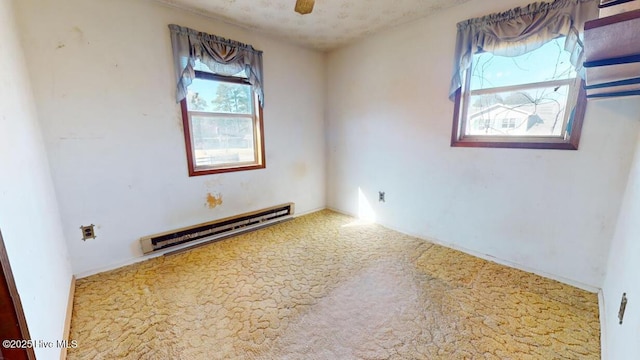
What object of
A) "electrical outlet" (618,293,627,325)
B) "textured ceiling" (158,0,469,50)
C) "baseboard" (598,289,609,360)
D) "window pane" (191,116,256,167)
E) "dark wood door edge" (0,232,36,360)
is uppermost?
"textured ceiling" (158,0,469,50)

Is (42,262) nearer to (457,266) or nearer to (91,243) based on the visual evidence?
(91,243)

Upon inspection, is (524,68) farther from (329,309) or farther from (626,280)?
(329,309)

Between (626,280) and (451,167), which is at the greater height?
(451,167)

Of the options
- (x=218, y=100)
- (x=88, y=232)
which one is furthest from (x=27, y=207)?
(x=218, y=100)

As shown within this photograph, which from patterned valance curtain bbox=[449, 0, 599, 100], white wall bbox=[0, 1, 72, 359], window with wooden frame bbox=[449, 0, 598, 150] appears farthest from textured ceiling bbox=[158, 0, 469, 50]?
white wall bbox=[0, 1, 72, 359]

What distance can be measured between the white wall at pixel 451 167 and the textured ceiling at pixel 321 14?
19cm

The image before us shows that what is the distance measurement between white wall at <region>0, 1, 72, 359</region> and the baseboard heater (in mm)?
641

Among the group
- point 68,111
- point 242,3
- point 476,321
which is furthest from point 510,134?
point 68,111

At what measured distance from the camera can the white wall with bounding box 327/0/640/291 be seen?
180cm

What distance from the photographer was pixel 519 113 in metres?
2.12

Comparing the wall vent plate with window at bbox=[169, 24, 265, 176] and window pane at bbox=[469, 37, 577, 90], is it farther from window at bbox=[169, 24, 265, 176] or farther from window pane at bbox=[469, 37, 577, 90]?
window pane at bbox=[469, 37, 577, 90]

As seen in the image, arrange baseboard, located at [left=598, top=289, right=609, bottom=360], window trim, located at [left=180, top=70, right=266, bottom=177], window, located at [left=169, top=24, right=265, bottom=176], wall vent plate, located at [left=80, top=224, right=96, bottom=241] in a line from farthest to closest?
window trim, located at [left=180, top=70, right=266, bottom=177]
window, located at [left=169, top=24, right=265, bottom=176]
wall vent plate, located at [left=80, top=224, right=96, bottom=241]
baseboard, located at [left=598, top=289, right=609, bottom=360]

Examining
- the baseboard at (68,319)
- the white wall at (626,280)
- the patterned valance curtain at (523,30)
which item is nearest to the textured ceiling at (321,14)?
the patterned valance curtain at (523,30)

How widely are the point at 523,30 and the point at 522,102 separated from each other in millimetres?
551
